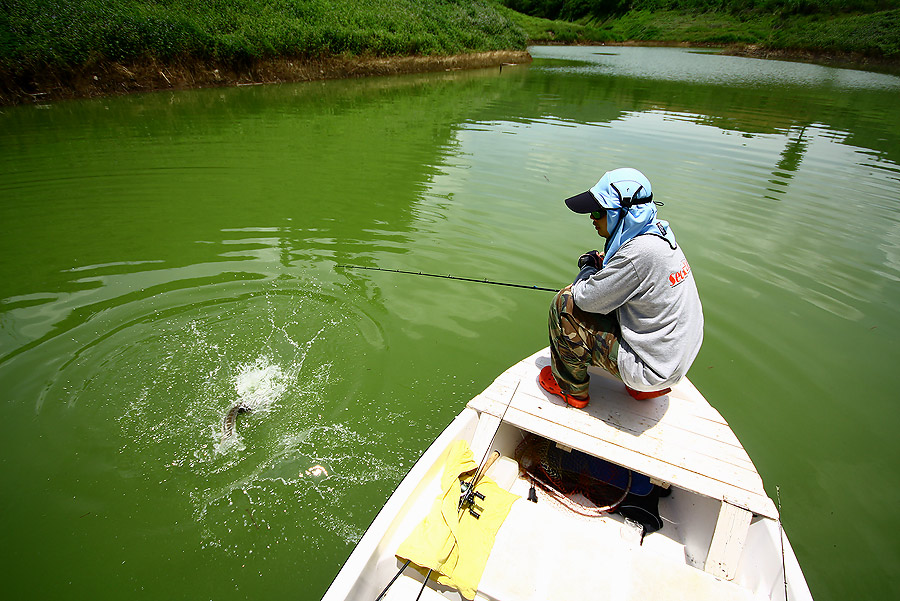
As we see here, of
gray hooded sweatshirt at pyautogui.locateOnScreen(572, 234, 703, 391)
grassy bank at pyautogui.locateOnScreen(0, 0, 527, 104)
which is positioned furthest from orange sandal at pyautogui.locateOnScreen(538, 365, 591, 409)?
grassy bank at pyautogui.locateOnScreen(0, 0, 527, 104)

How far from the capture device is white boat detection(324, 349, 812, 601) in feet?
6.91

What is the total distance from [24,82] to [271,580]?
60.0 feet

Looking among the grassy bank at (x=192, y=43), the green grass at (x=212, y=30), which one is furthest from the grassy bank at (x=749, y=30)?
the grassy bank at (x=192, y=43)

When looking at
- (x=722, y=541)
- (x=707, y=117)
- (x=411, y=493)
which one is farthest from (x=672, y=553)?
(x=707, y=117)

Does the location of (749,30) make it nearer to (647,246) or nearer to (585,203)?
(585,203)

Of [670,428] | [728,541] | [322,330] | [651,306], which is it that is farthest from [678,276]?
[322,330]

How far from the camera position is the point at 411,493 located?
2.36 m

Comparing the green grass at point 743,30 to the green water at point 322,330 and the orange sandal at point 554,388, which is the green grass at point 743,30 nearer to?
the green water at point 322,330

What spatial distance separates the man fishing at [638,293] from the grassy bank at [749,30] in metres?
55.6

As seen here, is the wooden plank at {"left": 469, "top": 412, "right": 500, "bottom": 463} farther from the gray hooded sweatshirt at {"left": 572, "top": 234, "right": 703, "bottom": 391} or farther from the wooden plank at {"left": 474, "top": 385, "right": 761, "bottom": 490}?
the gray hooded sweatshirt at {"left": 572, "top": 234, "right": 703, "bottom": 391}

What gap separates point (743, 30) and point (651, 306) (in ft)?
248

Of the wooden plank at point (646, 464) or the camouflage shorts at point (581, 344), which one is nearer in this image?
the wooden plank at point (646, 464)

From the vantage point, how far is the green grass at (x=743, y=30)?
41031 mm

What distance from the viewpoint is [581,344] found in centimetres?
310
